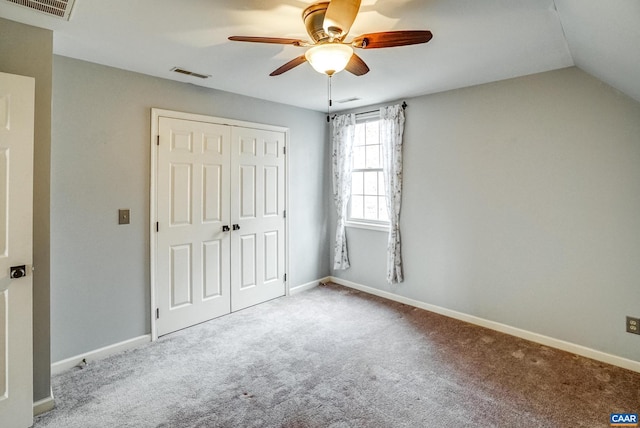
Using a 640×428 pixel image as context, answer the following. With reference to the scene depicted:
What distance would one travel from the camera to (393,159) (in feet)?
12.9

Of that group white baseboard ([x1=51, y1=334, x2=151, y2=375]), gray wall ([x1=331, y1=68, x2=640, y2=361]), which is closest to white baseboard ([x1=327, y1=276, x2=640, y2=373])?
gray wall ([x1=331, y1=68, x2=640, y2=361])

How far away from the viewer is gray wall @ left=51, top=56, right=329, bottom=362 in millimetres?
2559

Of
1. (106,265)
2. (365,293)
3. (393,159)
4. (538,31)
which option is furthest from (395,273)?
(106,265)

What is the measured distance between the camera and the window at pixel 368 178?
4.28 metres

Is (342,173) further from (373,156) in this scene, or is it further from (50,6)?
(50,6)

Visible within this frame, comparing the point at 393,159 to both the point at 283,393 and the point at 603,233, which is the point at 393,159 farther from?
the point at 283,393

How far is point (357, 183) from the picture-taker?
4.54 meters

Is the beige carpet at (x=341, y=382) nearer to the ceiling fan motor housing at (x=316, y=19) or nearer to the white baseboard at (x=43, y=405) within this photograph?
the white baseboard at (x=43, y=405)

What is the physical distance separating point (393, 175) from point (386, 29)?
6.65ft

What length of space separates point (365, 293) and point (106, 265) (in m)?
2.97

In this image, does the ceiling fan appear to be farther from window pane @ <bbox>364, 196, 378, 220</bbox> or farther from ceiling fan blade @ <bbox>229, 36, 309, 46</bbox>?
window pane @ <bbox>364, 196, 378, 220</bbox>

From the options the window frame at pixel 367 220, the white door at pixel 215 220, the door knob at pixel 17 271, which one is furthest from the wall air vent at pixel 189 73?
the window frame at pixel 367 220

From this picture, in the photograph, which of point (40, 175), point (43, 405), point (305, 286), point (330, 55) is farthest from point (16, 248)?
point (305, 286)

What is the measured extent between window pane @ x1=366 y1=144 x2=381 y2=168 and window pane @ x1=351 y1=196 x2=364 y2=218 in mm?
477
